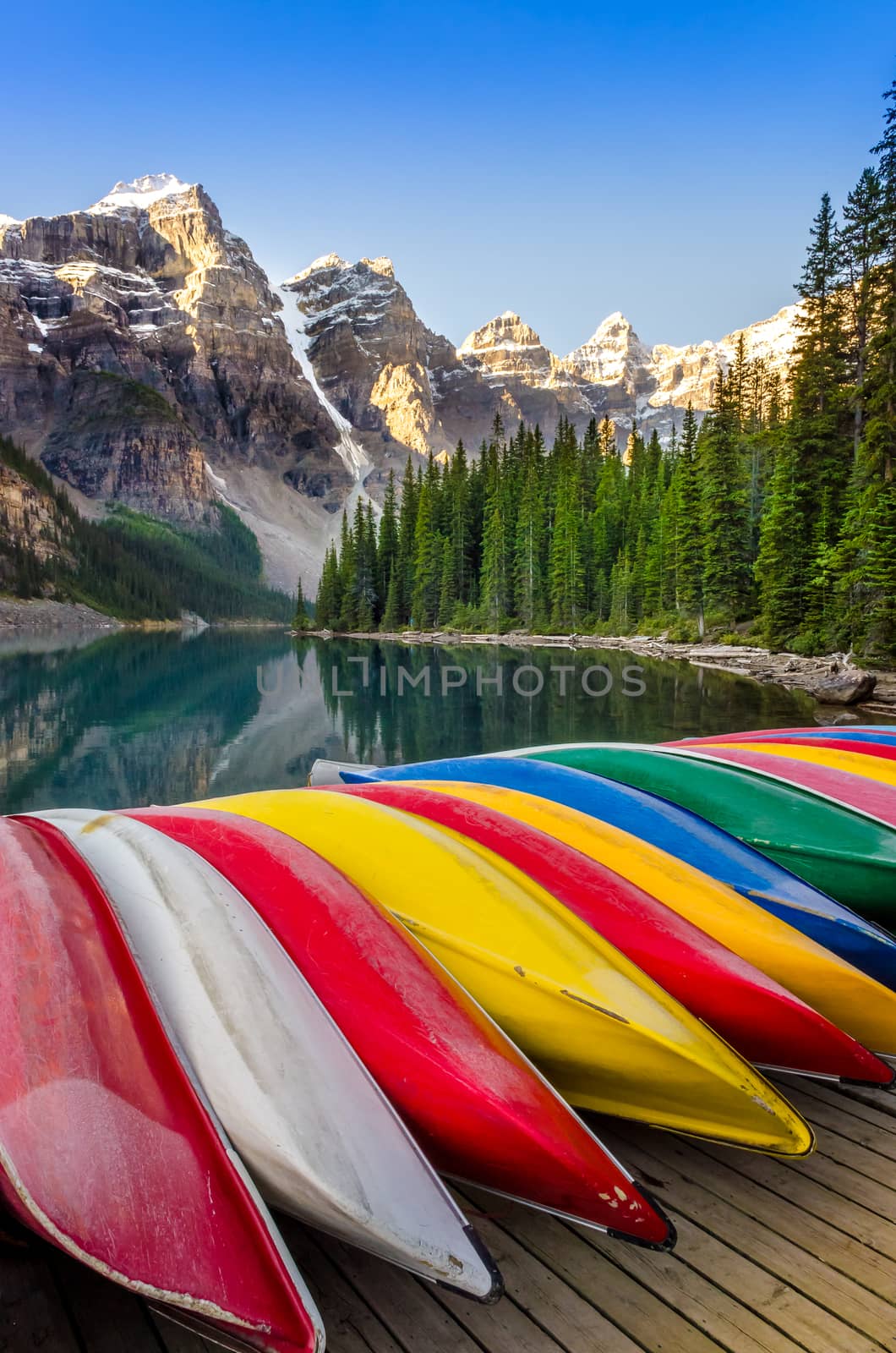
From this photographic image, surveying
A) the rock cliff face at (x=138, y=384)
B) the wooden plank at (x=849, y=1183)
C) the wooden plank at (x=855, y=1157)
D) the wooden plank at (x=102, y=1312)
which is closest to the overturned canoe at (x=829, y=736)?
the wooden plank at (x=855, y=1157)

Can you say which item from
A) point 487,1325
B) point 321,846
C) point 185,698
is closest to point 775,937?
point 487,1325

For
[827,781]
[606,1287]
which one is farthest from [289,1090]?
[827,781]

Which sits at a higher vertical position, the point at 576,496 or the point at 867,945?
the point at 576,496

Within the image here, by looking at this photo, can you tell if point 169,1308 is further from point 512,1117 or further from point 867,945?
point 867,945

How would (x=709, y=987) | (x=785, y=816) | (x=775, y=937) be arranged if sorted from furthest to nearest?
(x=785, y=816) < (x=775, y=937) < (x=709, y=987)

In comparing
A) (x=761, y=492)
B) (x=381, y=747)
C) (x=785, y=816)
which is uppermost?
(x=761, y=492)
